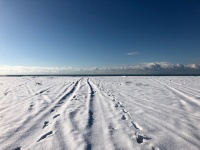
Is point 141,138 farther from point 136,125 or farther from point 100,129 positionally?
point 100,129

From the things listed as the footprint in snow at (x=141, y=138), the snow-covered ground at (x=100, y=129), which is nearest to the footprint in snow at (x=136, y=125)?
the snow-covered ground at (x=100, y=129)

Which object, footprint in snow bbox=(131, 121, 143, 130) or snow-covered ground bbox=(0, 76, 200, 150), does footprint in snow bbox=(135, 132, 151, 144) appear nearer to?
snow-covered ground bbox=(0, 76, 200, 150)

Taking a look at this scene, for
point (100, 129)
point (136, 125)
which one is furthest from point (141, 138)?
point (100, 129)

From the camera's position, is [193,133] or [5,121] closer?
[193,133]

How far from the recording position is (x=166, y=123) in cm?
535

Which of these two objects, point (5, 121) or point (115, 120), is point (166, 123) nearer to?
point (115, 120)

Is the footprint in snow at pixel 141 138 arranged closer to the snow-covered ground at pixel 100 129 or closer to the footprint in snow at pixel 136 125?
the snow-covered ground at pixel 100 129

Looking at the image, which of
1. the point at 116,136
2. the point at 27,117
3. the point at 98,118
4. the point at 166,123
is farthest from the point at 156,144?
the point at 27,117

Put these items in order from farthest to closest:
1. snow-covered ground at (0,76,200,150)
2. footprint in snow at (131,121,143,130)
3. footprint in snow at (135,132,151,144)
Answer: footprint in snow at (131,121,143,130), footprint in snow at (135,132,151,144), snow-covered ground at (0,76,200,150)

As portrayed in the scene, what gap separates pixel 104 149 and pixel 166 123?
8.44ft

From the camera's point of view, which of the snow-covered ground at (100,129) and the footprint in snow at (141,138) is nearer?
the snow-covered ground at (100,129)

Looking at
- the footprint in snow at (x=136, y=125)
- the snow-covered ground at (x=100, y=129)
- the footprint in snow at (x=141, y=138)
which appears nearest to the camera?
the snow-covered ground at (x=100, y=129)

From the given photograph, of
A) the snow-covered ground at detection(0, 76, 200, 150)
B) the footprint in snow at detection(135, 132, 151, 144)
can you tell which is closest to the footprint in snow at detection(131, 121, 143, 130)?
the snow-covered ground at detection(0, 76, 200, 150)

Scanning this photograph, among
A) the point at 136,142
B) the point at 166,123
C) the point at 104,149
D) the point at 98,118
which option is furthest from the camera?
the point at 98,118
